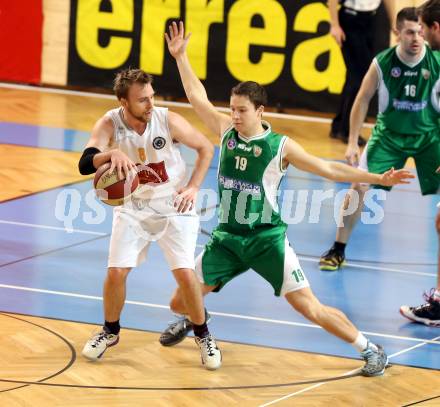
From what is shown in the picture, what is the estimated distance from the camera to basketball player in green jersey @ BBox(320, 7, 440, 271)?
30.1 ft

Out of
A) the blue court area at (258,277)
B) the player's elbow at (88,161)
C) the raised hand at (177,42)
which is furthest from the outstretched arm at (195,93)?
the blue court area at (258,277)

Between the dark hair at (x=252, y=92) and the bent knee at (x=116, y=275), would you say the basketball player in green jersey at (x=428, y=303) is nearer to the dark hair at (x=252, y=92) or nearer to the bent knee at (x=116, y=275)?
the dark hair at (x=252, y=92)

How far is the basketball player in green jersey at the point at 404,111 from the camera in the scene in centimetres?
918

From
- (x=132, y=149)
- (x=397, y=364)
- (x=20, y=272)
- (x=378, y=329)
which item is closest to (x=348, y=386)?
(x=397, y=364)

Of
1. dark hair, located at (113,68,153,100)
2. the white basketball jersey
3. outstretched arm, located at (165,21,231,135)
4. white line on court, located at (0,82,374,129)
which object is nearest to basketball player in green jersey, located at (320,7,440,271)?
outstretched arm, located at (165,21,231,135)

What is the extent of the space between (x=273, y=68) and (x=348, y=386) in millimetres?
10268

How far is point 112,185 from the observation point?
6688 mm

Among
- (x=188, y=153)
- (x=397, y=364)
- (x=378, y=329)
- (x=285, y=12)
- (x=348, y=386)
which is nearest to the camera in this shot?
(x=348, y=386)

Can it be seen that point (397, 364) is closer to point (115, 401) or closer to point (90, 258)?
point (115, 401)

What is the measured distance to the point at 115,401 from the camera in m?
6.14

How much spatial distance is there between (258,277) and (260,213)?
237 cm

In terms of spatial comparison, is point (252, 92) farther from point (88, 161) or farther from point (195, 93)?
point (88, 161)

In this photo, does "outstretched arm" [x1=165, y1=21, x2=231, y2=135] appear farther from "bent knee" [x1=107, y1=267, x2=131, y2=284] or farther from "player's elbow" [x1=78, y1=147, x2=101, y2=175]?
"bent knee" [x1=107, y1=267, x2=131, y2=284]

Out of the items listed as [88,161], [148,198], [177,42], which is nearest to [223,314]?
[148,198]
